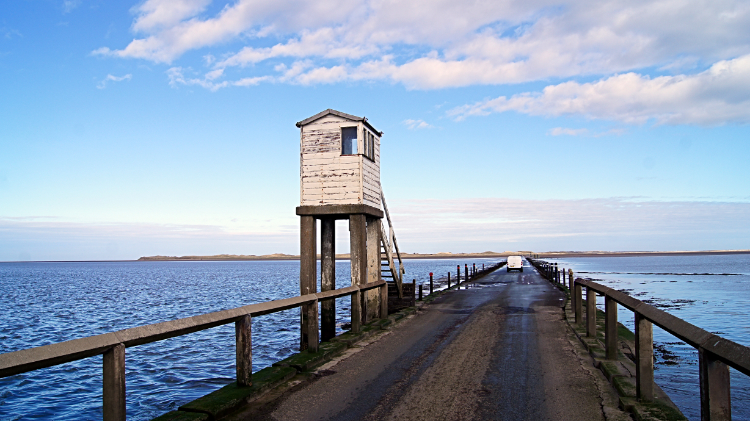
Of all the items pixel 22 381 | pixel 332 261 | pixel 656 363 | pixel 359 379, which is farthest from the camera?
pixel 332 261

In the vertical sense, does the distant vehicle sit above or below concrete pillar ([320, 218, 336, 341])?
below

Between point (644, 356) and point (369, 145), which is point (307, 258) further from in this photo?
point (644, 356)

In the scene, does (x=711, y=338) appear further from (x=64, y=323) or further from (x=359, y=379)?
(x=64, y=323)

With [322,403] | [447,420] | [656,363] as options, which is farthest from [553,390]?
[656,363]

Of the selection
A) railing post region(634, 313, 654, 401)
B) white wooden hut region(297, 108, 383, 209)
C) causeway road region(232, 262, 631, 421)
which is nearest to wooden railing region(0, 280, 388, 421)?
causeway road region(232, 262, 631, 421)

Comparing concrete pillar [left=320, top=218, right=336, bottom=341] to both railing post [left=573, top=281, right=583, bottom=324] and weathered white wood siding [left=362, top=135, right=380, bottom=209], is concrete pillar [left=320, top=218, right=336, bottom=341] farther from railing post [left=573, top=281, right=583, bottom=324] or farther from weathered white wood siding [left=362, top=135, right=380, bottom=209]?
railing post [left=573, top=281, right=583, bottom=324]

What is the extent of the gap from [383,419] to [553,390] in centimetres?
258

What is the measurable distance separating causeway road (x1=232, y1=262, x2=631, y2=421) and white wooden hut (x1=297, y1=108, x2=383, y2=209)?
419 centimetres

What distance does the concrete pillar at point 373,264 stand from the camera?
14.7m

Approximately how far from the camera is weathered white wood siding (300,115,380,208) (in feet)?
48.4

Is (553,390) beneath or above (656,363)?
above

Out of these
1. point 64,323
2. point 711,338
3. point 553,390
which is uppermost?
point 711,338

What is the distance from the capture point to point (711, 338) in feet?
12.8

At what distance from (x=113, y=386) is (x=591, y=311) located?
840 cm
